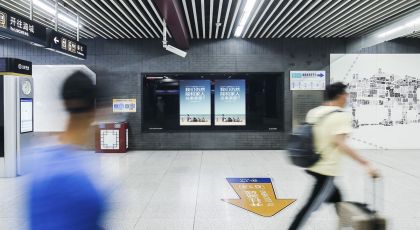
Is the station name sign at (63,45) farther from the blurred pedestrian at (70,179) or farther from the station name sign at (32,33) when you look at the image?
the blurred pedestrian at (70,179)

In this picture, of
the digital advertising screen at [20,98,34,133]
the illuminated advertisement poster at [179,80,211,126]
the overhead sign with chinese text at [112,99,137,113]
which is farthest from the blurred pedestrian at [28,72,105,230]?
the illuminated advertisement poster at [179,80,211,126]

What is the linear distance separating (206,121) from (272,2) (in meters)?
4.06

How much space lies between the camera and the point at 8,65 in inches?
225

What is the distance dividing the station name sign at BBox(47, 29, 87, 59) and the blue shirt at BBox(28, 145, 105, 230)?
14.1ft

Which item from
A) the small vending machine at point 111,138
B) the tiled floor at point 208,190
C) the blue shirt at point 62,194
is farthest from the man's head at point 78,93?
the small vending machine at point 111,138

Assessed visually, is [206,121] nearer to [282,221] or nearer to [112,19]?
[112,19]

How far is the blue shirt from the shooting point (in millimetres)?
1492

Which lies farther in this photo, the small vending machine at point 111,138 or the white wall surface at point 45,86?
the white wall surface at point 45,86

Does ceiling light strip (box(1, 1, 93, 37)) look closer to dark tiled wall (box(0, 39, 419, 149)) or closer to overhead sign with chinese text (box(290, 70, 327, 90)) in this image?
dark tiled wall (box(0, 39, 419, 149))

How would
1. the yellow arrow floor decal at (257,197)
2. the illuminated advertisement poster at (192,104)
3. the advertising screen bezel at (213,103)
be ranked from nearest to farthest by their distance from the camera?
the yellow arrow floor decal at (257,197) → the advertising screen bezel at (213,103) → the illuminated advertisement poster at (192,104)

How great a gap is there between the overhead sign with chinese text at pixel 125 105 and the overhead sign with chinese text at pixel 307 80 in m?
4.22

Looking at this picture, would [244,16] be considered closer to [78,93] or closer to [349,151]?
[349,151]

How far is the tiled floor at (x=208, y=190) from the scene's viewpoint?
3.45m

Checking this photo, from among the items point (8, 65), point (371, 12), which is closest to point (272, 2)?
point (371, 12)
